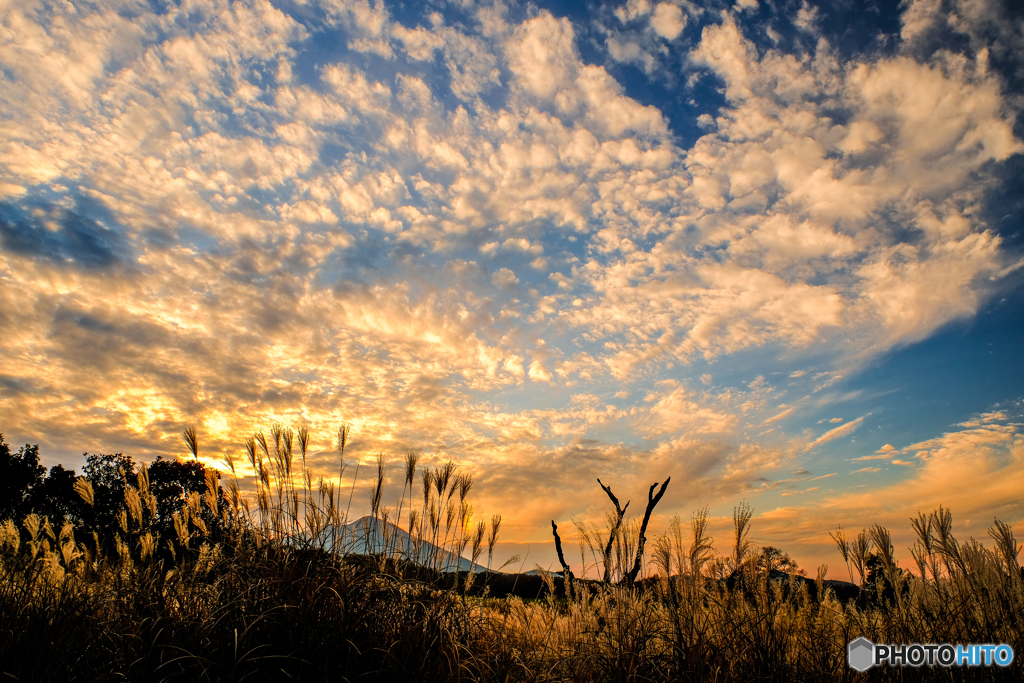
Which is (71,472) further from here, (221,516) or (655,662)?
(655,662)

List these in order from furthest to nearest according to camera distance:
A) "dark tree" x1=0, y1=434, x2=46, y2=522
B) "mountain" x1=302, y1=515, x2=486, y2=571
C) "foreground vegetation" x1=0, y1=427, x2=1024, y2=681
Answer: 1. "dark tree" x1=0, y1=434, x2=46, y2=522
2. "mountain" x1=302, y1=515, x2=486, y2=571
3. "foreground vegetation" x1=0, y1=427, x2=1024, y2=681

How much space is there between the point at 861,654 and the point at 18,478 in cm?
2947

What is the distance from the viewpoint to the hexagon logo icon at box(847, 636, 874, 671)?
12.2ft

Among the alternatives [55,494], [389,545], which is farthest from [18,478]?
[389,545]

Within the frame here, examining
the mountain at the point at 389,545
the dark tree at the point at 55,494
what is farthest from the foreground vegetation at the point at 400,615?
the dark tree at the point at 55,494

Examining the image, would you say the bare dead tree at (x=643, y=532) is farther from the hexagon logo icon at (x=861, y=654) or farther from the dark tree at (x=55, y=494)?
the dark tree at (x=55, y=494)

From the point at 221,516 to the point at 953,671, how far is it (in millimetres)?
6140

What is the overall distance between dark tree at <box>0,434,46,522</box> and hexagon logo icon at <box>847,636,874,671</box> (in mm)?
27543

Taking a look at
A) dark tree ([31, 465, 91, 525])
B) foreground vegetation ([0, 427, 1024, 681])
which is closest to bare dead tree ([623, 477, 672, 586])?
foreground vegetation ([0, 427, 1024, 681])

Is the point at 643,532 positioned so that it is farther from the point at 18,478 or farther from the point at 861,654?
the point at 18,478

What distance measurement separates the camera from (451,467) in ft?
16.5

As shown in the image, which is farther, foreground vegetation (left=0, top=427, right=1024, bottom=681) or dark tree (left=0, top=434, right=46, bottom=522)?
dark tree (left=0, top=434, right=46, bottom=522)

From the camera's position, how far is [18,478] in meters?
21.5

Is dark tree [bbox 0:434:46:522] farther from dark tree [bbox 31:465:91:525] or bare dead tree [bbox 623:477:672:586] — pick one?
bare dead tree [bbox 623:477:672:586]
